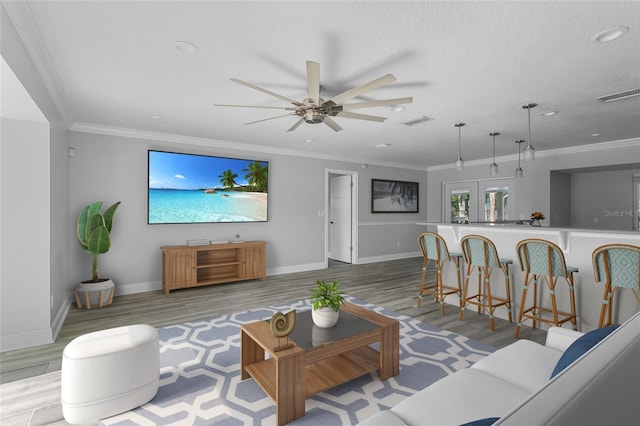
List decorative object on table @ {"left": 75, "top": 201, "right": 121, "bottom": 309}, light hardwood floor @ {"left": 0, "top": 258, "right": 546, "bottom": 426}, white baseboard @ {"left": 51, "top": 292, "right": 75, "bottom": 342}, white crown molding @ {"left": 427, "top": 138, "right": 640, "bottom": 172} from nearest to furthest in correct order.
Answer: light hardwood floor @ {"left": 0, "top": 258, "right": 546, "bottom": 426} → white baseboard @ {"left": 51, "top": 292, "right": 75, "bottom": 342} → decorative object on table @ {"left": 75, "top": 201, "right": 121, "bottom": 309} → white crown molding @ {"left": 427, "top": 138, "right": 640, "bottom": 172}

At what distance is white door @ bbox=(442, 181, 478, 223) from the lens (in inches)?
295

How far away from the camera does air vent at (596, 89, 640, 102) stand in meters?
3.06

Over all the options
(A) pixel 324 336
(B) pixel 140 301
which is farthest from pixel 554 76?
(B) pixel 140 301

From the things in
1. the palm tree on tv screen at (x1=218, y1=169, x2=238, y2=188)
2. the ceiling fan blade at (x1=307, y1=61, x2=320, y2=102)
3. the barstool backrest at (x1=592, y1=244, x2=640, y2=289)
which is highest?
the ceiling fan blade at (x1=307, y1=61, x2=320, y2=102)

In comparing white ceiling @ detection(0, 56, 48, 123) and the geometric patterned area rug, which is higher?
white ceiling @ detection(0, 56, 48, 123)

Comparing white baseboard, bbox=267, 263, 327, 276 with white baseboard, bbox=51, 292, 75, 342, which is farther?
white baseboard, bbox=267, 263, 327, 276

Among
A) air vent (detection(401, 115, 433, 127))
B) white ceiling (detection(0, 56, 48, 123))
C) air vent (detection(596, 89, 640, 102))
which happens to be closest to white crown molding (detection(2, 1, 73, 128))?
white ceiling (detection(0, 56, 48, 123))

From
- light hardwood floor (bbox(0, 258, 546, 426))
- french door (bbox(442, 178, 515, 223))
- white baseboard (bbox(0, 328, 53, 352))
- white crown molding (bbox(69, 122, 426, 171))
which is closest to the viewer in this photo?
light hardwood floor (bbox(0, 258, 546, 426))

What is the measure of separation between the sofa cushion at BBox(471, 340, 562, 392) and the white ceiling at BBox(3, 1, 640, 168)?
2014 mm

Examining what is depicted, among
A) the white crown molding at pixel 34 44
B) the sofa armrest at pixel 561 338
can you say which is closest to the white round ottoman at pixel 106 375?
the white crown molding at pixel 34 44

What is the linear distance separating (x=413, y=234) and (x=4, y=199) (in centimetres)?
766

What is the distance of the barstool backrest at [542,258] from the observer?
114 inches

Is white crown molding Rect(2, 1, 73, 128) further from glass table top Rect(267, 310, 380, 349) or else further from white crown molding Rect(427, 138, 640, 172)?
white crown molding Rect(427, 138, 640, 172)

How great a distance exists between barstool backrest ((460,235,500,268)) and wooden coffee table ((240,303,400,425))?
166cm
